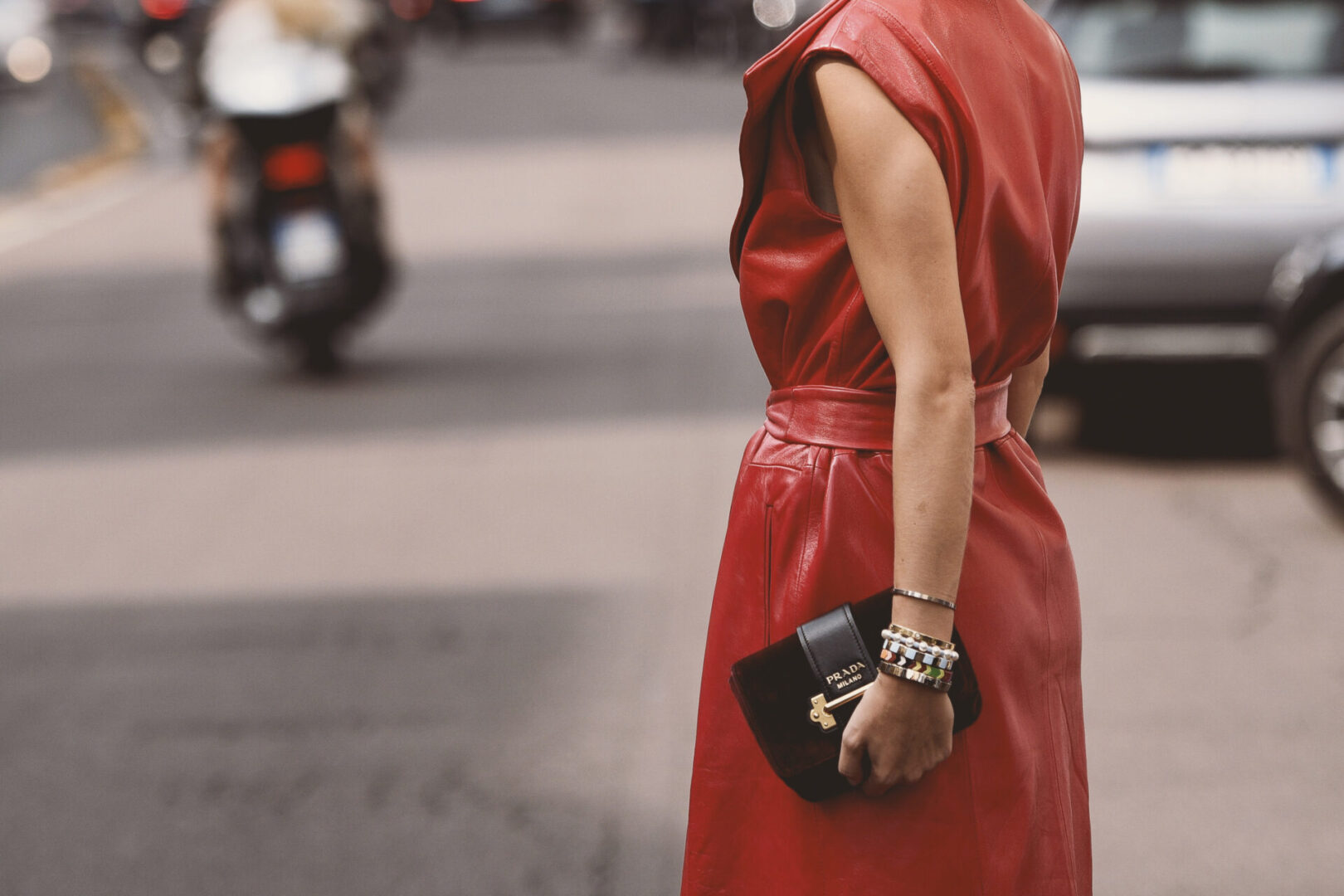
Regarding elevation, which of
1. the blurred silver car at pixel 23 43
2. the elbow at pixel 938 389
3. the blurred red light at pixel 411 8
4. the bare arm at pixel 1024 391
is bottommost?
the blurred red light at pixel 411 8

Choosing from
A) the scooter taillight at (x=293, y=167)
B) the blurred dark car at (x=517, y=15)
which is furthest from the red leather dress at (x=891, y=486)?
the blurred dark car at (x=517, y=15)

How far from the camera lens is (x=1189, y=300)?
Result: 22.8 ft

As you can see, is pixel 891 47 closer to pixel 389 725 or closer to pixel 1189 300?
pixel 389 725

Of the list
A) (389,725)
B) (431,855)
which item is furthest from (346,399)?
(431,855)

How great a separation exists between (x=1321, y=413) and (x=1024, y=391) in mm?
4036

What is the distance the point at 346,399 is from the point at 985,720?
272 inches

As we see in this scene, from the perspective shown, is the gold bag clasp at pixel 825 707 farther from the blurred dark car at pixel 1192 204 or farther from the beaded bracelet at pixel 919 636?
the blurred dark car at pixel 1192 204

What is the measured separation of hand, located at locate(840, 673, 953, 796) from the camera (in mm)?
2102

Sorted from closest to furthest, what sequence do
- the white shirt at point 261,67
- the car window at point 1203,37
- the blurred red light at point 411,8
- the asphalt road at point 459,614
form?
1. the asphalt road at point 459,614
2. the car window at point 1203,37
3. the white shirt at point 261,67
4. the blurred red light at point 411,8

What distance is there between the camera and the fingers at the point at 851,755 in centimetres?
212

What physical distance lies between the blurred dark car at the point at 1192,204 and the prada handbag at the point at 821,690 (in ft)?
16.2

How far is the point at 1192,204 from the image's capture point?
6.90m

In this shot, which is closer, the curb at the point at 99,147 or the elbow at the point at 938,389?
the elbow at the point at 938,389

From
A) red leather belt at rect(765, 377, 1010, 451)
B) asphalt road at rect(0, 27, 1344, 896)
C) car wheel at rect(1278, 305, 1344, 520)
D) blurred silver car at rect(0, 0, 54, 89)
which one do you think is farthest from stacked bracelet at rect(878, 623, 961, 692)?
blurred silver car at rect(0, 0, 54, 89)
